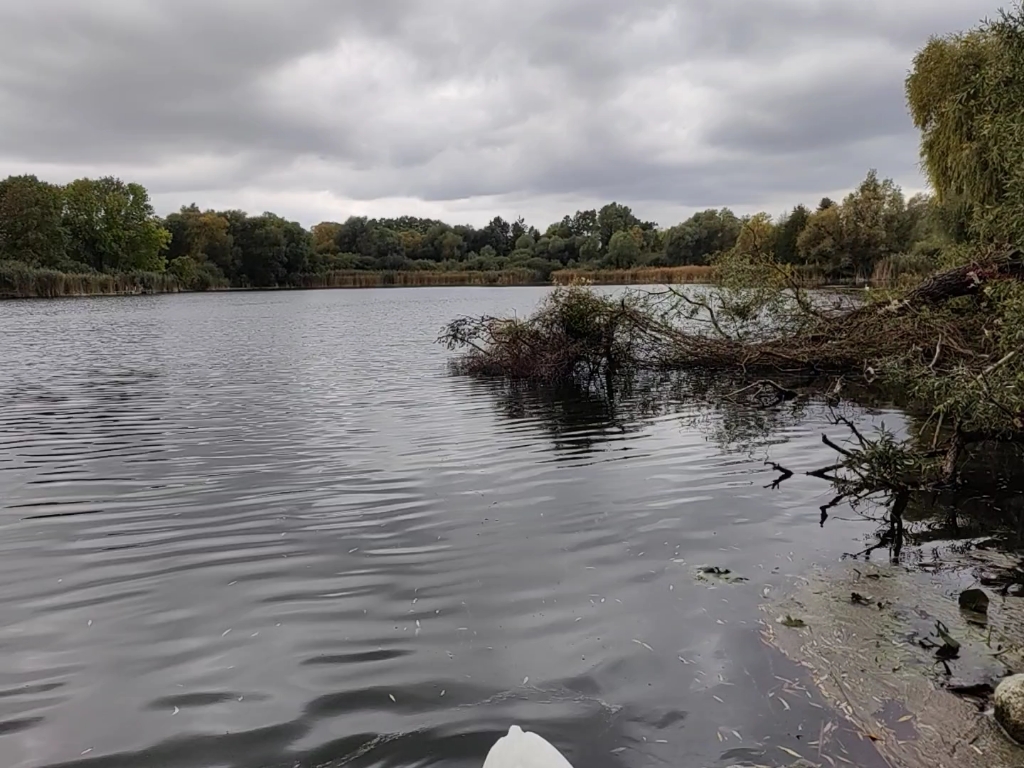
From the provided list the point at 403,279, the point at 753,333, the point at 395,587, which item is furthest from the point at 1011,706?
the point at 403,279

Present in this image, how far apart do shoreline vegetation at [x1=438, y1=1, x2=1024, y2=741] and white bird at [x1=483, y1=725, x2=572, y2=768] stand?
2.80m

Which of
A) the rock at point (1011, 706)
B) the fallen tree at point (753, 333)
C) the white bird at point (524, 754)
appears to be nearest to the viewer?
the white bird at point (524, 754)

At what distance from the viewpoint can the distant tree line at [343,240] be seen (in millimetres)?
63531

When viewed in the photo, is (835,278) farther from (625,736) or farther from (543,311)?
(625,736)

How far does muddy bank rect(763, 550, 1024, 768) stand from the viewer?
3811 millimetres

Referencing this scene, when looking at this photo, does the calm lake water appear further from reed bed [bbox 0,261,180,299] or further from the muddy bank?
reed bed [bbox 0,261,180,299]

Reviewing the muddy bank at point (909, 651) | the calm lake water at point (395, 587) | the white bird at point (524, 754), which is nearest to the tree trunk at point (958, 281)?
the calm lake water at point (395, 587)

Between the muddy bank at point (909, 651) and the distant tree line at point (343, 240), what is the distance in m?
27.0

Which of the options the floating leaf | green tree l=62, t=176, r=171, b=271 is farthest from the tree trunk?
green tree l=62, t=176, r=171, b=271

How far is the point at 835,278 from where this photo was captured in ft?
212

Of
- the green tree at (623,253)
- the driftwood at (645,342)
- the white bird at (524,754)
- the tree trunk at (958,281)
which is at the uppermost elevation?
the green tree at (623,253)

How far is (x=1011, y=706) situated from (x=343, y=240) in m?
153

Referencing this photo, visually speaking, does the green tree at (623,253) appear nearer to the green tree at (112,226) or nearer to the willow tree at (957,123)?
the green tree at (112,226)

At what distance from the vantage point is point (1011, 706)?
3.85 meters
